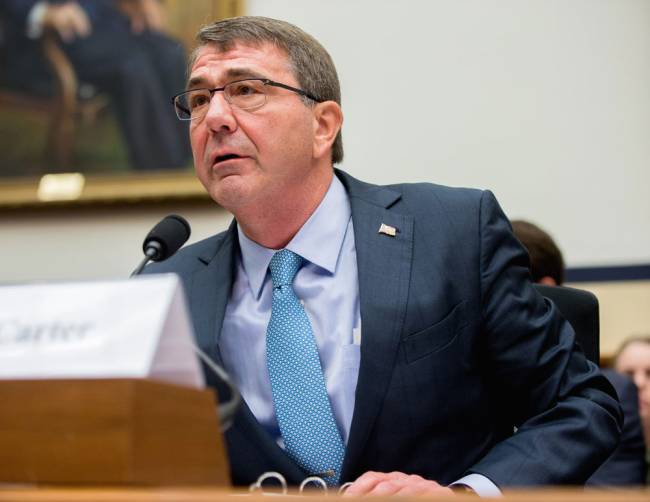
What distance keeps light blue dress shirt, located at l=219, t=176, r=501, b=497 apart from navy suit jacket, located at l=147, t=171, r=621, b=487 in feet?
0.25

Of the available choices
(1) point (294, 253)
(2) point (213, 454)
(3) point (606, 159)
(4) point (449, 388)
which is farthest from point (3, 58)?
(2) point (213, 454)

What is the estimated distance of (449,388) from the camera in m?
2.30

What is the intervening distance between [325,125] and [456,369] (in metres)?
0.83

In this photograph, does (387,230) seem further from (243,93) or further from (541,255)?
(541,255)

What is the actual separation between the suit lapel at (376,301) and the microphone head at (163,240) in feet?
1.53

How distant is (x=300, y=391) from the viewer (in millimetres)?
2303

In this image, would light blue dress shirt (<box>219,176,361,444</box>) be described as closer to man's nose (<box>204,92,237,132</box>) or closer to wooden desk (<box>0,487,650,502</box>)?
man's nose (<box>204,92,237,132</box>)

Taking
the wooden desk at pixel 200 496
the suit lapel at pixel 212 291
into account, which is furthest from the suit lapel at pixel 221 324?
the wooden desk at pixel 200 496

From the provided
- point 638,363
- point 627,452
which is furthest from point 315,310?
point 638,363

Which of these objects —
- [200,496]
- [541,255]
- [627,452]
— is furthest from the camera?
[627,452]

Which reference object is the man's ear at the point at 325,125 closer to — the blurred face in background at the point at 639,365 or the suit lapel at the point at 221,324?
the suit lapel at the point at 221,324

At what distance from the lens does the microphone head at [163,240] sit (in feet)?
6.91

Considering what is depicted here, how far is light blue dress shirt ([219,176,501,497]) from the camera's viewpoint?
231 cm

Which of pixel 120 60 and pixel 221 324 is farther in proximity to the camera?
pixel 120 60
